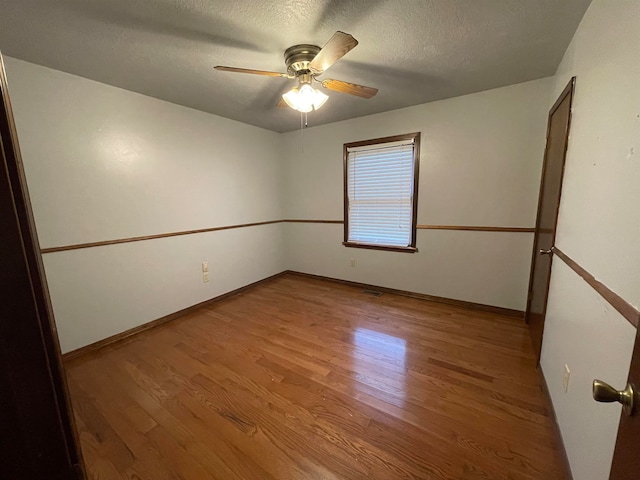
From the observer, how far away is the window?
3.03 m

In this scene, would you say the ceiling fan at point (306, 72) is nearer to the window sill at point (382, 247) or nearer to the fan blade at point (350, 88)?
the fan blade at point (350, 88)

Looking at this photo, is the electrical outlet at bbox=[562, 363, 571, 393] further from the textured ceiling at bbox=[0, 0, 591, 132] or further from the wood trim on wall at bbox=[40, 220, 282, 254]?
the wood trim on wall at bbox=[40, 220, 282, 254]

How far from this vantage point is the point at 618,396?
542 millimetres

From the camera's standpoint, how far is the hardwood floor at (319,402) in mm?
1244

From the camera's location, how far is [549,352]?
163 centimetres

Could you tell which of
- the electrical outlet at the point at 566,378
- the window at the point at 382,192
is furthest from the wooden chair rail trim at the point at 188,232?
the electrical outlet at the point at 566,378

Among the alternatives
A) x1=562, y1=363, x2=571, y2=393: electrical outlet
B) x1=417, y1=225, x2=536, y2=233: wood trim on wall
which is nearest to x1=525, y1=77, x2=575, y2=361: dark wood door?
x1=417, y1=225, x2=536, y2=233: wood trim on wall

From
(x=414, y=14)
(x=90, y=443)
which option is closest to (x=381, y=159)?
(x=414, y=14)

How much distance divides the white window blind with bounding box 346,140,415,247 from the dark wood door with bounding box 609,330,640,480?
8.54 feet

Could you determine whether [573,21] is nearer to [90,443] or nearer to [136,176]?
[136,176]

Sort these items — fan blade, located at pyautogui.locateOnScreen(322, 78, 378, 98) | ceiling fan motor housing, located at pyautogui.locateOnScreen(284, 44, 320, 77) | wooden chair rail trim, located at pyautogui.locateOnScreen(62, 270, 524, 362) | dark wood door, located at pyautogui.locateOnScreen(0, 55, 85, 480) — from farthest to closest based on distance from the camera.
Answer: wooden chair rail trim, located at pyautogui.locateOnScreen(62, 270, 524, 362)
fan blade, located at pyautogui.locateOnScreen(322, 78, 378, 98)
ceiling fan motor housing, located at pyautogui.locateOnScreen(284, 44, 320, 77)
dark wood door, located at pyautogui.locateOnScreen(0, 55, 85, 480)

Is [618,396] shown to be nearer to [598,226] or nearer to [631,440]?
[631,440]

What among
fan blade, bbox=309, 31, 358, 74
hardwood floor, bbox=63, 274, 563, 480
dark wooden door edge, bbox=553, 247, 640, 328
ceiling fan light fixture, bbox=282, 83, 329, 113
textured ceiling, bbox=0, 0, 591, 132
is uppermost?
textured ceiling, bbox=0, 0, 591, 132

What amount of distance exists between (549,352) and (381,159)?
243 centimetres
